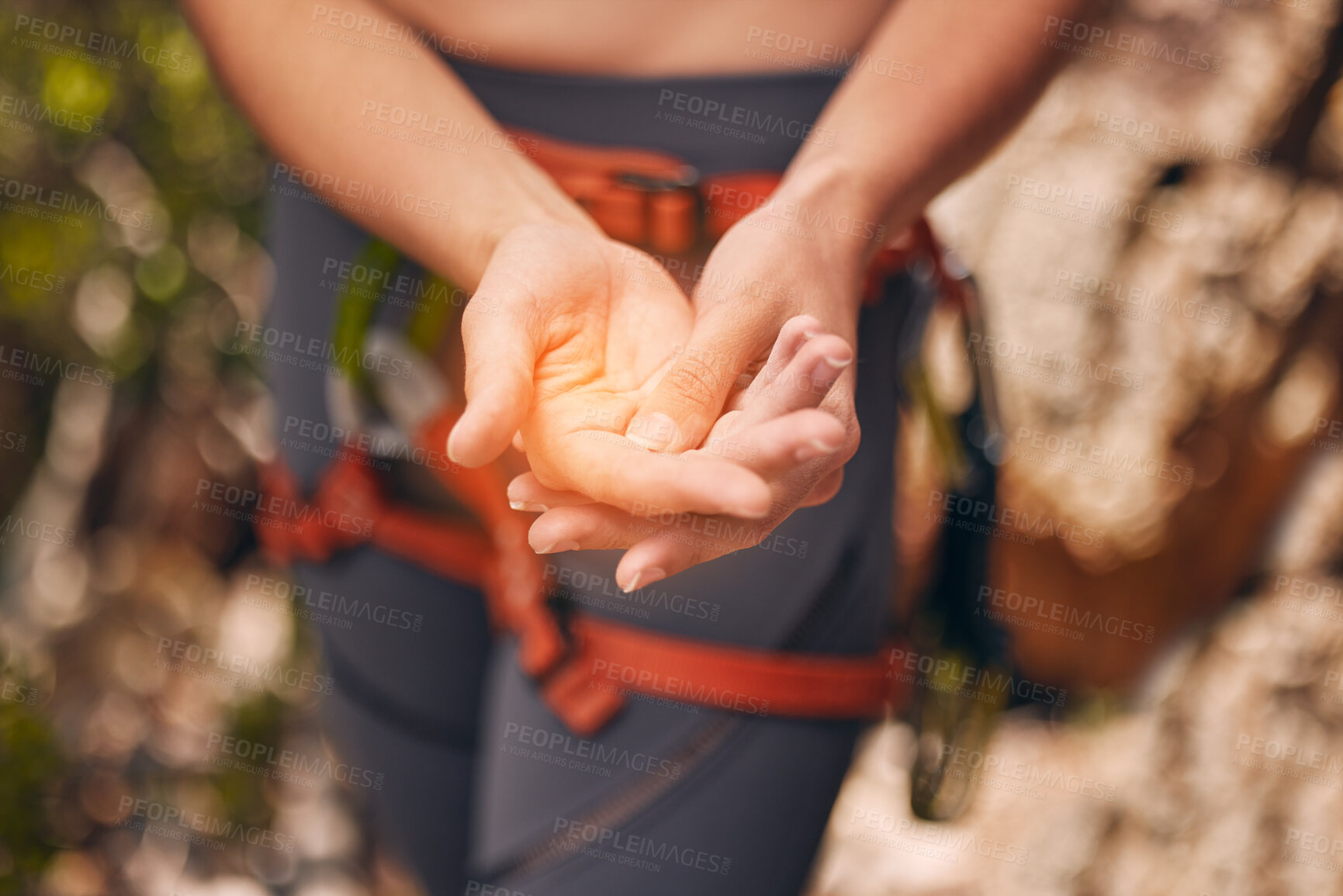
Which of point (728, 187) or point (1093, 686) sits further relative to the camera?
point (1093, 686)

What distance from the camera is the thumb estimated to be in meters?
0.43

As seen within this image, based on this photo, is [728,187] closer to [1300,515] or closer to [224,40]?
[224,40]

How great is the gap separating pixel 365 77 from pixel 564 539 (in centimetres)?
40

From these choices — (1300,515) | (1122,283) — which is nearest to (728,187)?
(1122,283)

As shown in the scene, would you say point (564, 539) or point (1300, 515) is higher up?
point (564, 539)

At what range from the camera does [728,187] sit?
0.59 m
